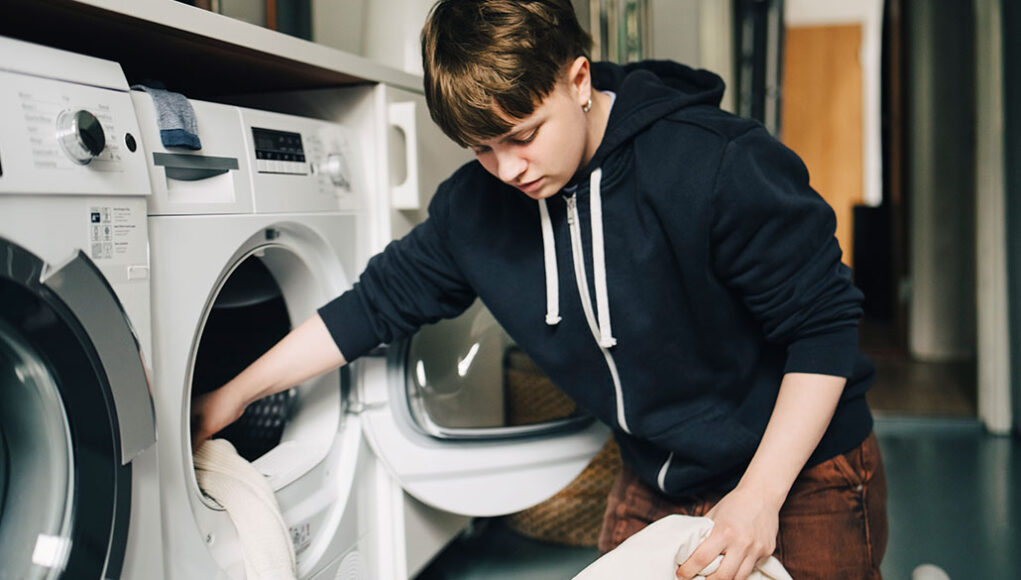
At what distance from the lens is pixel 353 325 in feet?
4.02

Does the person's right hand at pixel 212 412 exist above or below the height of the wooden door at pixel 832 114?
below

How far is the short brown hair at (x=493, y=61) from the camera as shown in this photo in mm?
922

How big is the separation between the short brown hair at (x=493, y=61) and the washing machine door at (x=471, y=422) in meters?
0.56

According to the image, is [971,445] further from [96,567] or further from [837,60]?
[837,60]

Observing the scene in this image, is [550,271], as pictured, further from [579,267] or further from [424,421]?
[424,421]

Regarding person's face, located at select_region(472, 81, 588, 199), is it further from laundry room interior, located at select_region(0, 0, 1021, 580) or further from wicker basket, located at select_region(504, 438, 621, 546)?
wicker basket, located at select_region(504, 438, 621, 546)

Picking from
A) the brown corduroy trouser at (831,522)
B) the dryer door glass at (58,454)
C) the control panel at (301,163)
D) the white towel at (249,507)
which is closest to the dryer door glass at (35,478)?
the dryer door glass at (58,454)

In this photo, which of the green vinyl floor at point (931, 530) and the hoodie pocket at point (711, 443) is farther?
the green vinyl floor at point (931, 530)

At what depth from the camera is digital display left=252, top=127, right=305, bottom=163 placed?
1146 millimetres

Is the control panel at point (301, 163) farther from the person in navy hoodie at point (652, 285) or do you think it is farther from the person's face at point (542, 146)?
the person's face at point (542, 146)

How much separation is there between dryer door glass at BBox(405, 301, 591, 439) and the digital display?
1.24 feet

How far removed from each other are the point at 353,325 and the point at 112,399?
43 centimetres

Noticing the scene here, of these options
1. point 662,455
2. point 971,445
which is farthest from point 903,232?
point 662,455

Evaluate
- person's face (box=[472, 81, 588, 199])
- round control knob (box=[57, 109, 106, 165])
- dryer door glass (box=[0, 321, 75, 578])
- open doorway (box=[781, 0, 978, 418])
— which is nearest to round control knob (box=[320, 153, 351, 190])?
person's face (box=[472, 81, 588, 199])
